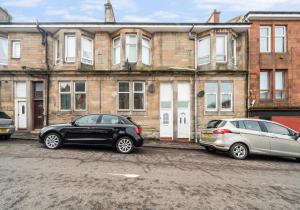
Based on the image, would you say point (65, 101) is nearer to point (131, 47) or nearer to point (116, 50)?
point (116, 50)

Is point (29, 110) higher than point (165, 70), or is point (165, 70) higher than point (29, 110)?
point (165, 70)

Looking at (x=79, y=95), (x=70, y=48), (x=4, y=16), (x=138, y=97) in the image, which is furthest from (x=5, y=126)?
(x=4, y=16)

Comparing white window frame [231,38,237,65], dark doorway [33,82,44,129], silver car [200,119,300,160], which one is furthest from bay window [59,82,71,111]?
white window frame [231,38,237,65]

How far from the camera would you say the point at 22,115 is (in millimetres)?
16219

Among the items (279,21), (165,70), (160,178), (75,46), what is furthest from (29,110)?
(279,21)

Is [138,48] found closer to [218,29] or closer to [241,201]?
[218,29]

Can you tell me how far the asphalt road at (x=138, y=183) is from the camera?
479cm

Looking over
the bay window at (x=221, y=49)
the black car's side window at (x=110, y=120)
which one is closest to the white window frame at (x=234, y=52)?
the bay window at (x=221, y=49)

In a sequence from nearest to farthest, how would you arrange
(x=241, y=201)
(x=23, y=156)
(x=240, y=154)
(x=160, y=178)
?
(x=241, y=201) → (x=160, y=178) → (x=23, y=156) → (x=240, y=154)

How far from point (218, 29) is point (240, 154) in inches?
362

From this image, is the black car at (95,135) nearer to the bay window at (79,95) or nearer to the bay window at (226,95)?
the bay window at (79,95)

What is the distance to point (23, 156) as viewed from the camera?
29.3 ft

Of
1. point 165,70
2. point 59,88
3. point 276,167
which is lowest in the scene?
point 276,167

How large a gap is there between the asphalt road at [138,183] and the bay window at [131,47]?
8554 mm
